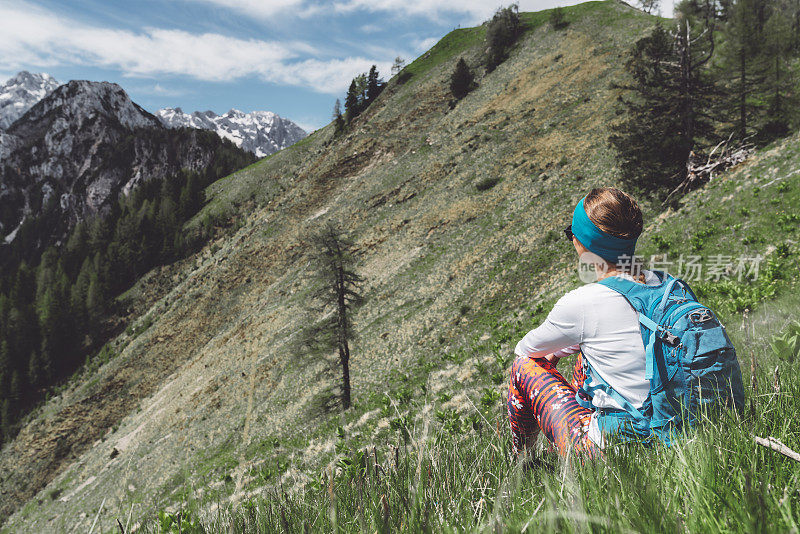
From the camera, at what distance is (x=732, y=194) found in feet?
40.6

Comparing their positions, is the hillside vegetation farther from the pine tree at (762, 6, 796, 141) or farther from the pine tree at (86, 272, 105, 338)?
the pine tree at (762, 6, 796, 141)

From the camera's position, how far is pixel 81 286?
8381 cm

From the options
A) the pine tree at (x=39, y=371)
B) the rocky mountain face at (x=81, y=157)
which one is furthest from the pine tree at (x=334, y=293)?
the rocky mountain face at (x=81, y=157)

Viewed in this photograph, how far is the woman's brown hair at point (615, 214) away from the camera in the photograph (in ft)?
7.91

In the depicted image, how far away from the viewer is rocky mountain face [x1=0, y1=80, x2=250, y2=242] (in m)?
Result: 167

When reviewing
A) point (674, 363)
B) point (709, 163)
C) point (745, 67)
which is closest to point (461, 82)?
point (745, 67)

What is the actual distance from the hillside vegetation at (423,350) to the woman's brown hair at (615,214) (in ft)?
3.60

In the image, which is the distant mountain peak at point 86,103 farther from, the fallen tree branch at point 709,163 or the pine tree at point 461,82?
the fallen tree branch at point 709,163

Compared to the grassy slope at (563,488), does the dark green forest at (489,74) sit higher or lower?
higher

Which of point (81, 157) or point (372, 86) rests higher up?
point (81, 157)

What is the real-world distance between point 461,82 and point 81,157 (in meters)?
193

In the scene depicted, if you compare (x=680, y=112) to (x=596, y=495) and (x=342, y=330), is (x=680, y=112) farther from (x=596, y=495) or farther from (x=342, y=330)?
(x=596, y=495)

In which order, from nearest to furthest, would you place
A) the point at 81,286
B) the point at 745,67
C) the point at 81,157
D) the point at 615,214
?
the point at 615,214
the point at 745,67
the point at 81,286
the point at 81,157

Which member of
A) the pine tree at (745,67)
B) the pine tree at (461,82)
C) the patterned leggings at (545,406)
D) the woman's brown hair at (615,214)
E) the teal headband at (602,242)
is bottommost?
the patterned leggings at (545,406)
